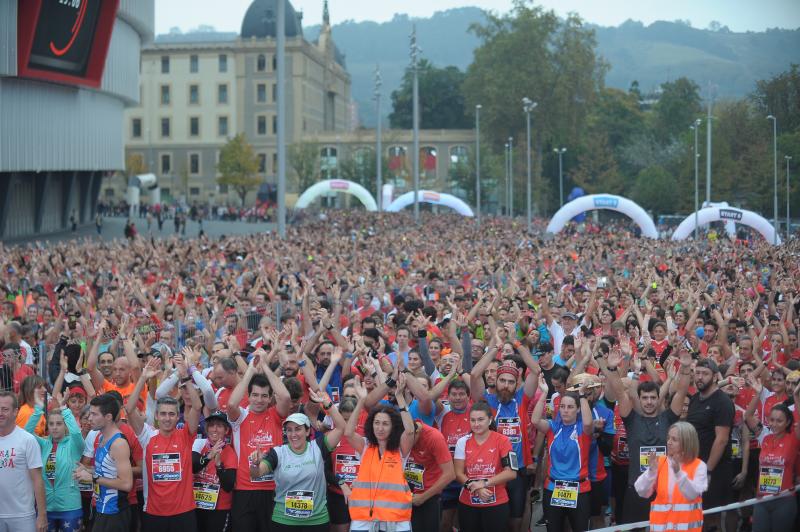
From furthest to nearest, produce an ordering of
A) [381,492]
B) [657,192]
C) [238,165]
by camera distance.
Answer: [238,165] → [657,192] → [381,492]

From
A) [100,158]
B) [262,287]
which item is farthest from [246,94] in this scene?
[262,287]

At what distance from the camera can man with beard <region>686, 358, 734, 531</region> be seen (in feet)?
30.5

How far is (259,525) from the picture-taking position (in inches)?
336

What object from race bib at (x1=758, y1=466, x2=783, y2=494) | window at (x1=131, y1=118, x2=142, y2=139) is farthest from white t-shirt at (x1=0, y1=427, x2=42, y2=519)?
window at (x1=131, y1=118, x2=142, y2=139)

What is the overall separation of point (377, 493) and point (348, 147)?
327 ft

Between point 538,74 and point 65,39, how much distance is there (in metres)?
54.2

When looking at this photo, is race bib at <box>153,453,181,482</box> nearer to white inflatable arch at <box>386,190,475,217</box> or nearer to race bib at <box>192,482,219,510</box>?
race bib at <box>192,482,219,510</box>

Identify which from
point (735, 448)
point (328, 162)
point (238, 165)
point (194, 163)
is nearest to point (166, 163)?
point (194, 163)

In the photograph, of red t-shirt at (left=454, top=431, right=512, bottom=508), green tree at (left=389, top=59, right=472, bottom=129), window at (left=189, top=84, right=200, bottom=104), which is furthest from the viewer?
green tree at (left=389, top=59, right=472, bottom=129)

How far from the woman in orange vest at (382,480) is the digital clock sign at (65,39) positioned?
3337cm

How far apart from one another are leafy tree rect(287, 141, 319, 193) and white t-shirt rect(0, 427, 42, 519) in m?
86.6

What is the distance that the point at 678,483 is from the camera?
24.0ft

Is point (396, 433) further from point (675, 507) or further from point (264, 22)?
point (264, 22)

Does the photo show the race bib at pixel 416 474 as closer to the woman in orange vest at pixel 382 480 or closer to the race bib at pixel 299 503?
the woman in orange vest at pixel 382 480
